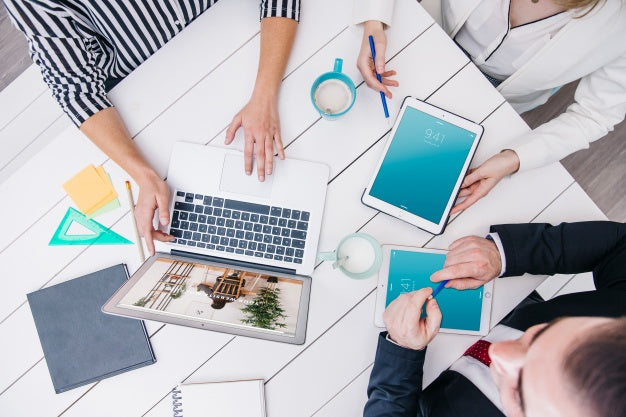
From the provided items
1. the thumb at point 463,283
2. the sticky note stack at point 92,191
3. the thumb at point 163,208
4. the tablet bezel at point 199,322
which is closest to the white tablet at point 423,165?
the thumb at point 463,283

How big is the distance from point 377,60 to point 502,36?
382 millimetres

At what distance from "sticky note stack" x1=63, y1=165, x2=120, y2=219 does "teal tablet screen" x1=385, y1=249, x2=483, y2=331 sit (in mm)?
701

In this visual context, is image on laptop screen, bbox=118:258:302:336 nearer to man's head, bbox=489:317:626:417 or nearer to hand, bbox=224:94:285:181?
hand, bbox=224:94:285:181

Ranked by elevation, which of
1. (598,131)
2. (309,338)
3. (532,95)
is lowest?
(309,338)

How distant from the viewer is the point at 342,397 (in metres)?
0.94

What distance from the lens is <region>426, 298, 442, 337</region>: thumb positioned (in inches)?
32.2

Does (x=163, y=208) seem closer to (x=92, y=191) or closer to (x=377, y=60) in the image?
(x=92, y=191)

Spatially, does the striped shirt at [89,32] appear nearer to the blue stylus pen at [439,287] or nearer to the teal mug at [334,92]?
the teal mug at [334,92]

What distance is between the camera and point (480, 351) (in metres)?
0.92

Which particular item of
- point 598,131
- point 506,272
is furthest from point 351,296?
point 598,131

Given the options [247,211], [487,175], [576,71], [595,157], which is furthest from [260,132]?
[595,157]

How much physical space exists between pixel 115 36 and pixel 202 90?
0.87 feet

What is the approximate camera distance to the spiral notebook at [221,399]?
0.93 meters

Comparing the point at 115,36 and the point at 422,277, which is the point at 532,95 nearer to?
the point at 422,277
